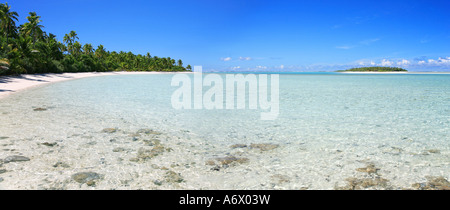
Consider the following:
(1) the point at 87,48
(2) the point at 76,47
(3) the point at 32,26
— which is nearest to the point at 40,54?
(3) the point at 32,26

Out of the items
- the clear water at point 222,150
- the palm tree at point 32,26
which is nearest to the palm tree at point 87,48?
the palm tree at point 32,26

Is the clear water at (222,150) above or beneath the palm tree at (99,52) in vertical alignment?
beneath

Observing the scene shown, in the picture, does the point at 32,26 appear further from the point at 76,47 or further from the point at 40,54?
the point at 76,47

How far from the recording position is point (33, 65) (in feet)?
103

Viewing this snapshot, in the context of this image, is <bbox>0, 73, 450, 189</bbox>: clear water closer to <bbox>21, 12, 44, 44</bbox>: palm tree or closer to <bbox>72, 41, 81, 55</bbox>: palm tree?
<bbox>21, 12, 44, 44</bbox>: palm tree

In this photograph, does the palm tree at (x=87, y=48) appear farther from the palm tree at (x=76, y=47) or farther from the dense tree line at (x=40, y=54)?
the palm tree at (x=76, y=47)

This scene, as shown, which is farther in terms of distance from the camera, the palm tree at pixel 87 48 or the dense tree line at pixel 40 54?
the palm tree at pixel 87 48

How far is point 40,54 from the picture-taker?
111 ft

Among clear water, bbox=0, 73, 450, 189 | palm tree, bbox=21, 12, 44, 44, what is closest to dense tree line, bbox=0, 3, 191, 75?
palm tree, bbox=21, 12, 44, 44

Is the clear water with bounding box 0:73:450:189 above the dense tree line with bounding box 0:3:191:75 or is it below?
below

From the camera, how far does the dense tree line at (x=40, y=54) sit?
26.3m

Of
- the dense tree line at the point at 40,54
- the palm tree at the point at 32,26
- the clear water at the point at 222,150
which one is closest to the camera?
the clear water at the point at 222,150

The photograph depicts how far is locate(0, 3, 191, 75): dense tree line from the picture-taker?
86.3 feet

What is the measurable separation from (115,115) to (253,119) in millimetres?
4423
